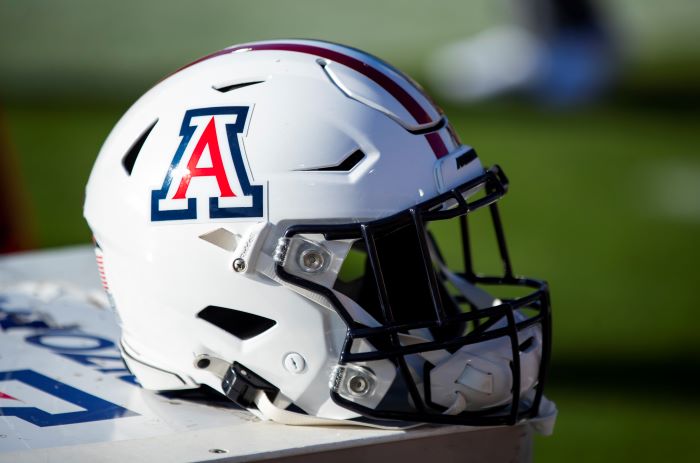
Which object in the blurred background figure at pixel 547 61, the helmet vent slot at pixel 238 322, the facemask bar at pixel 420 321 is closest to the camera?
the facemask bar at pixel 420 321

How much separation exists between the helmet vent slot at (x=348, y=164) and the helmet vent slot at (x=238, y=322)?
319mm

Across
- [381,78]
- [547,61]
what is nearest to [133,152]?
[381,78]

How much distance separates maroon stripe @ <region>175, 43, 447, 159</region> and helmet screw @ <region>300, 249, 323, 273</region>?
32 centimetres

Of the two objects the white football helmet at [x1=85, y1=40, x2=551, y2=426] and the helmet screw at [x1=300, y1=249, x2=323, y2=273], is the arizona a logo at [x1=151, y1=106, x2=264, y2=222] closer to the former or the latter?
the white football helmet at [x1=85, y1=40, x2=551, y2=426]

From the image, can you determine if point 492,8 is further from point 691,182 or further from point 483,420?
point 483,420

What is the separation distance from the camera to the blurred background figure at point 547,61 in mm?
8125

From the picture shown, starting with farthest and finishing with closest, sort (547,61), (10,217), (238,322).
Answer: (547,61) < (10,217) < (238,322)

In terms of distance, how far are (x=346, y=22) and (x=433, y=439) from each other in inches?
486

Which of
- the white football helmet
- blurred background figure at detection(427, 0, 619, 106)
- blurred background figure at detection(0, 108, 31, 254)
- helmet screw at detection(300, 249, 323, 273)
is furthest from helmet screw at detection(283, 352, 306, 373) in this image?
blurred background figure at detection(427, 0, 619, 106)

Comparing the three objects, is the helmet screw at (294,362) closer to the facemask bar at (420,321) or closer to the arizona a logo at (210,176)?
the facemask bar at (420,321)

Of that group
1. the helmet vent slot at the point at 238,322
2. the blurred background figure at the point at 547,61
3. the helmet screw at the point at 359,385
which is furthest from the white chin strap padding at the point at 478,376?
the blurred background figure at the point at 547,61

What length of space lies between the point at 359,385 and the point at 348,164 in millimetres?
417

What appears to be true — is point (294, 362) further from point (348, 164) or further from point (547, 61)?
point (547, 61)

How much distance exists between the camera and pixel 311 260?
6.22 feet
